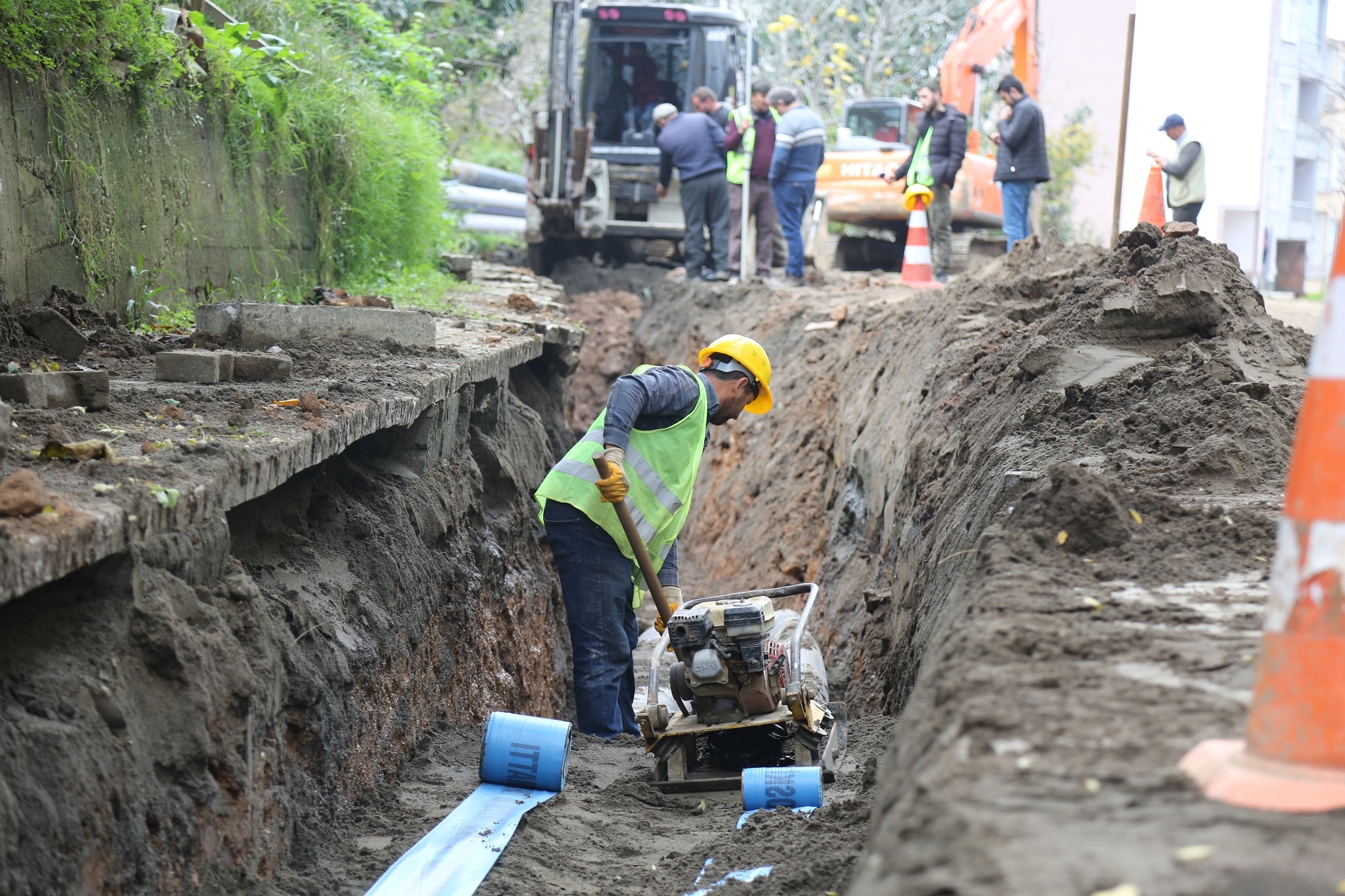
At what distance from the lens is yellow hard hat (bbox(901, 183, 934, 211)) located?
1239cm

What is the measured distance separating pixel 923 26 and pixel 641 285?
19242mm

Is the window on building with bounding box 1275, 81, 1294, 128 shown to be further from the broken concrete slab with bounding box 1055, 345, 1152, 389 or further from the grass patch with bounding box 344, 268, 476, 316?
the broken concrete slab with bounding box 1055, 345, 1152, 389

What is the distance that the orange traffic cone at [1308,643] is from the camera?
2064mm

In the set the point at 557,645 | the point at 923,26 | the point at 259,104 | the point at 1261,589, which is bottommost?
the point at 557,645

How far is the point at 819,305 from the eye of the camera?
11727mm

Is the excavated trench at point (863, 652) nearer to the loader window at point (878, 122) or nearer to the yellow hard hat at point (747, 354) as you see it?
the yellow hard hat at point (747, 354)

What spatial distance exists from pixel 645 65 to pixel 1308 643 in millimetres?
15963

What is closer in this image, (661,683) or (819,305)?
(661,683)

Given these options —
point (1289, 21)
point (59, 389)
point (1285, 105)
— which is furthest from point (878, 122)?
point (59, 389)

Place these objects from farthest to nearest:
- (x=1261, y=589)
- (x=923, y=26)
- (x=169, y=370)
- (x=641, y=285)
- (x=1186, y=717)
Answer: (x=923, y=26) → (x=641, y=285) → (x=169, y=370) → (x=1261, y=589) → (x=1186, y=717)

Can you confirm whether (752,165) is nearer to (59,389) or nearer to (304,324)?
(304,324)

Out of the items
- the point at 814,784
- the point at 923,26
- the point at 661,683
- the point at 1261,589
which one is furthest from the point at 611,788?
the point at 923,26

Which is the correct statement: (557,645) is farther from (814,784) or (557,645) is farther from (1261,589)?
(1261,589)

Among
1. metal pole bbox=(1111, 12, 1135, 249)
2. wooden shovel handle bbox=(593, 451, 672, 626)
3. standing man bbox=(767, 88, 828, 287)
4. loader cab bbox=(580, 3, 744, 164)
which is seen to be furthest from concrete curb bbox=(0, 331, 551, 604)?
loader cab bbox=(580, 3, 744, 164)
